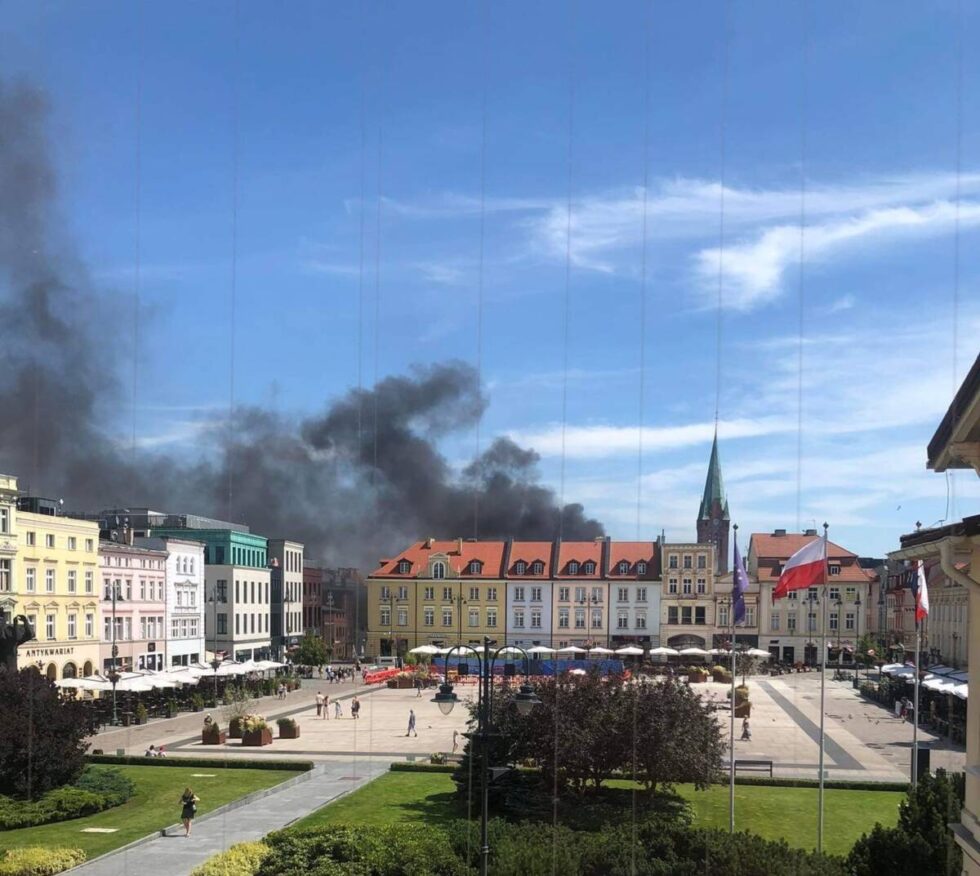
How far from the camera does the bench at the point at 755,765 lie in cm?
3050

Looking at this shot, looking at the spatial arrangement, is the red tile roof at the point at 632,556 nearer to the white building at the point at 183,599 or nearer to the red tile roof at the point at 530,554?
the red tile roof at the point at 530,554

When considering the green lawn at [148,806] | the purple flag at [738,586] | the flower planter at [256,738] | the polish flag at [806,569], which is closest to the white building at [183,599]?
the flower planter at [256,738]

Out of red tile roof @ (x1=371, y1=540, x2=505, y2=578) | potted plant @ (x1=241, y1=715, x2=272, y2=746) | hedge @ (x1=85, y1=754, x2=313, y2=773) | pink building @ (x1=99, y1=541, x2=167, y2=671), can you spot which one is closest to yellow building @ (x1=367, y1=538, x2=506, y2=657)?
red tile roof @ (x1=371, y1=540, x2=505, y2=578)

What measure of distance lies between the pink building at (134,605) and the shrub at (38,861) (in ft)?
131

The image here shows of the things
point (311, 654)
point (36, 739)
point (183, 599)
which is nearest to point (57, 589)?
point (183, 599)

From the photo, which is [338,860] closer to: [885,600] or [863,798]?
[863,798]

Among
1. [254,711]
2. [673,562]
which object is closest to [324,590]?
[673,562]

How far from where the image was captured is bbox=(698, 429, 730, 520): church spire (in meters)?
117

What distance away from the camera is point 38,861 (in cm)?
2041

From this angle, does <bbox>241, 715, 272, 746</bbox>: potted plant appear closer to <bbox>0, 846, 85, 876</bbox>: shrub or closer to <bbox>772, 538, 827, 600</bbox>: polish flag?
<bbox>0, 846, 85, 876</bbox>: shrub

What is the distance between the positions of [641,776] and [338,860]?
9.75m

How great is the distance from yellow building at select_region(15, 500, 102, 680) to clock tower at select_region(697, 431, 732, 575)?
228 feet

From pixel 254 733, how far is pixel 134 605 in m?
30.1

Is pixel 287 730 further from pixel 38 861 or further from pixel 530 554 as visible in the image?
pixel 530 554
